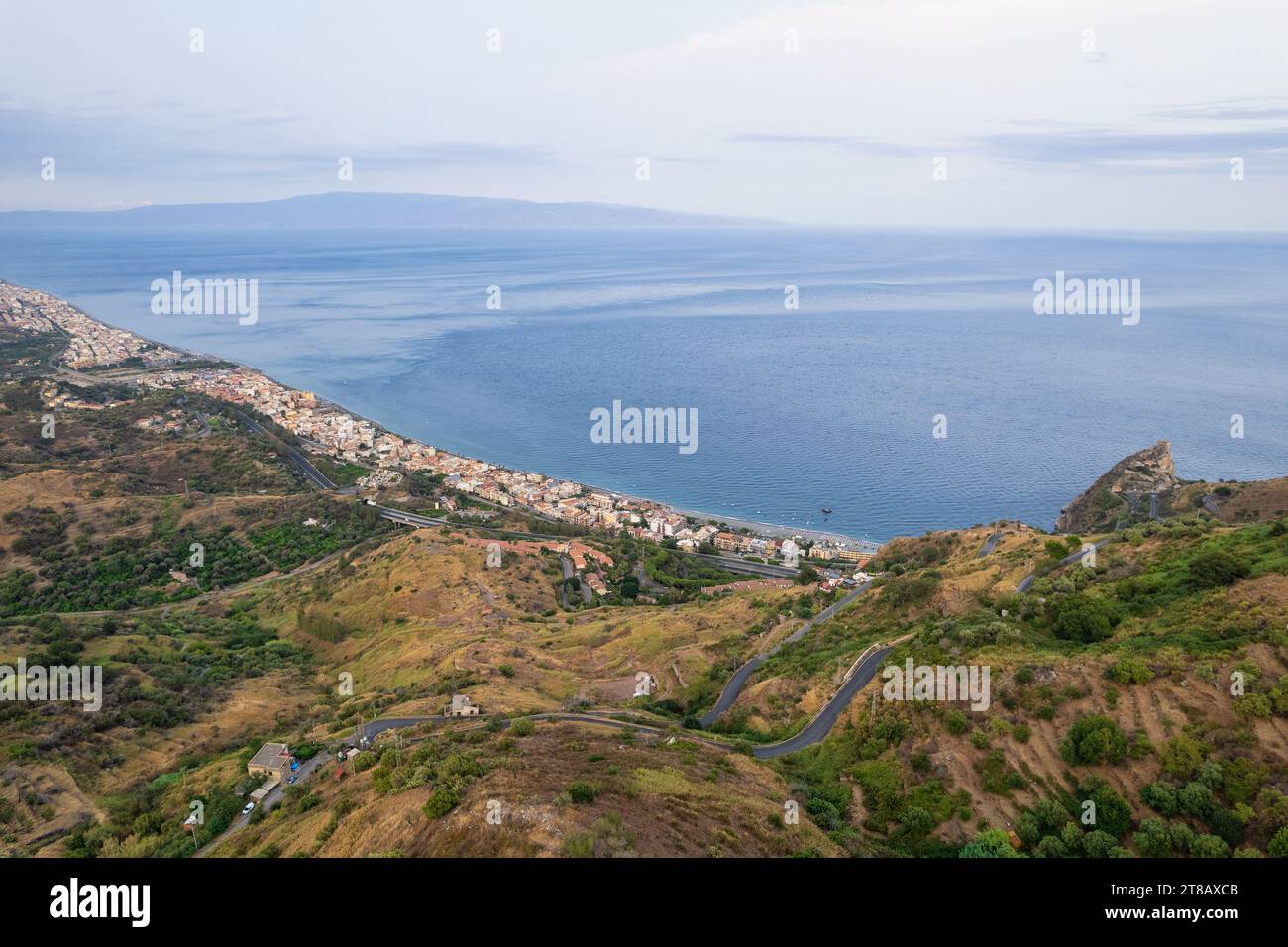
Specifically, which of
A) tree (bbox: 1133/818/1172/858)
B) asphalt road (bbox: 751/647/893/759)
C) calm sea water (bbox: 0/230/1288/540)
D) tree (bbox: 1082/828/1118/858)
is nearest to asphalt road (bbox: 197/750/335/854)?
asphalt road (bbox: 751/647/893/759)

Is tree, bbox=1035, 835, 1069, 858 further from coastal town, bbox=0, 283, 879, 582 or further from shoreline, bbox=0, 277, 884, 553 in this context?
shoreline, bbox=0, 277, 884, 553

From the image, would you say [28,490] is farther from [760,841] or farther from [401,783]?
[760,841]

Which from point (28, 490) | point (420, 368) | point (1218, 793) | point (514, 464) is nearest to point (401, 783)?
point (1218, 793)

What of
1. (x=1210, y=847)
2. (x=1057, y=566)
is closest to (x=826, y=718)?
(x=1210, y=847)

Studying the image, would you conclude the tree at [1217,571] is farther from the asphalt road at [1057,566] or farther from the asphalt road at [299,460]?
the asphalt road at [299,460]

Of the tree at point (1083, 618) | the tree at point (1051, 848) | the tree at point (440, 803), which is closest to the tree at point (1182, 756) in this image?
the tree at point (1051, 848)
